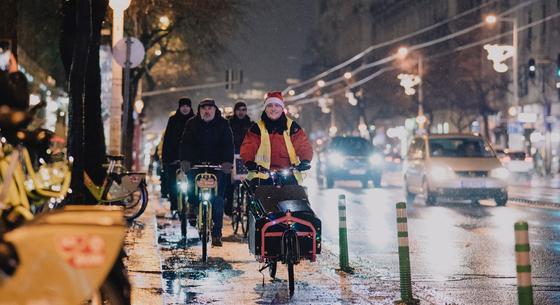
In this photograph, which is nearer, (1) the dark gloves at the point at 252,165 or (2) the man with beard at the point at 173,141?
(1) the dark gloves at the point at 252,165

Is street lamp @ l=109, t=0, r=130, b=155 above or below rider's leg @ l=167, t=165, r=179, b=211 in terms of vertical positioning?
above

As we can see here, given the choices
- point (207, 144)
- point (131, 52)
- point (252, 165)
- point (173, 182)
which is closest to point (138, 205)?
point (173, 182)

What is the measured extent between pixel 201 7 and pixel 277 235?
23581mm

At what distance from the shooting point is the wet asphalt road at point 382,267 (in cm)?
1002

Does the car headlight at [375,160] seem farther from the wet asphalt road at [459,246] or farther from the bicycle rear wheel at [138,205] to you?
the bicycle rear wheel at [138,205]

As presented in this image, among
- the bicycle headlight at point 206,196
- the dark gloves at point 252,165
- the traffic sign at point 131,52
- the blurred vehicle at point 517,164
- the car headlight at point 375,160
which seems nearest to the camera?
the dark gloves at point 252,165

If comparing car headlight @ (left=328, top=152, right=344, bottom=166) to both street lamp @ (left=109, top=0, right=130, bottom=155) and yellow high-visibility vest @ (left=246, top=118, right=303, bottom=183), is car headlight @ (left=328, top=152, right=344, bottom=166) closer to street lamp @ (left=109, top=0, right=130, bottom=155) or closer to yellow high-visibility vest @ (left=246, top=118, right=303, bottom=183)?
street lamp @ (left=109, top=0, right=130, bottom=155)

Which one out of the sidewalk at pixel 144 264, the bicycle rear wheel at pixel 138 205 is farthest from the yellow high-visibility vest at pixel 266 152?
the bicycle rear wheel at pixel 138 205

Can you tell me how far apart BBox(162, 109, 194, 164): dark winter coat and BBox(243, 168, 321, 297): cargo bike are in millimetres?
6348

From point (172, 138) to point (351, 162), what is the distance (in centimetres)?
2107

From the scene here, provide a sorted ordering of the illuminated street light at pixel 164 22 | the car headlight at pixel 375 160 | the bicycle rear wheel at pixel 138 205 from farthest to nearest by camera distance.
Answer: the car headlight at pixel 375 160, the illuminated street light at pixel 164 22, the bicycle rear wheel at pixel 138 205

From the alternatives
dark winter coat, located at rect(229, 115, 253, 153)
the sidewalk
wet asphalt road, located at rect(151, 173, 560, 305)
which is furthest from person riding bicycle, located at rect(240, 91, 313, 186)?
dark winter coat, located at rect(229, 115, 253, 153)

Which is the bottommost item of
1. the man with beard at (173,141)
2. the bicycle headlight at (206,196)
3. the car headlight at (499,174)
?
the bicycle headlight at (206,196)

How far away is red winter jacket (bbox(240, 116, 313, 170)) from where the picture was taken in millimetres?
11414
